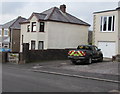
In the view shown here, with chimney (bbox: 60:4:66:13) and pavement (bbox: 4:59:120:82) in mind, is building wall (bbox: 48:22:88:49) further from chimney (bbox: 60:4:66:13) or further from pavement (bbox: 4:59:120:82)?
pavement (bbox: 4:59:120:82)

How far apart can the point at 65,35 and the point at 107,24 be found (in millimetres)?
9969

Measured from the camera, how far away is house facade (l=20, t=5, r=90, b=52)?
3005 centimetres

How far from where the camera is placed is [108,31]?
923 inches

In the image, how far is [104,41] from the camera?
2406 centimetres

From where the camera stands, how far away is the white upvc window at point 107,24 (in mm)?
23016

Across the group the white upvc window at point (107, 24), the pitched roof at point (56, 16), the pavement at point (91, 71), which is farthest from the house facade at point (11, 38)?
the pavement at point (91, 71)

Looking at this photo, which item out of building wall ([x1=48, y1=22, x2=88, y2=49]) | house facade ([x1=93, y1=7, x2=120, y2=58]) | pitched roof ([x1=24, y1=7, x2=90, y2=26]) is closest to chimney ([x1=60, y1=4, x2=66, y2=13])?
pitched roof ([x1=24, y1=7, x2=90, y2=26])

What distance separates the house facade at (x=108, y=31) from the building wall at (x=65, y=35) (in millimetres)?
7834

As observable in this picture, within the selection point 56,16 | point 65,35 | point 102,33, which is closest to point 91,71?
point 102,33

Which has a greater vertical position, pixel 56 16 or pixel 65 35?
pixel 56 16

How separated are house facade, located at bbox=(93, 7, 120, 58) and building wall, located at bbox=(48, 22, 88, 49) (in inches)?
308

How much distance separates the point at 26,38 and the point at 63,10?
8.49 m

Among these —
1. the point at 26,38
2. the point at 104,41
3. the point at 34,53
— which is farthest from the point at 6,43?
the point at 104,41

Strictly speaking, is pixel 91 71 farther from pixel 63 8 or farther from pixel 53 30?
pixel 63 8
